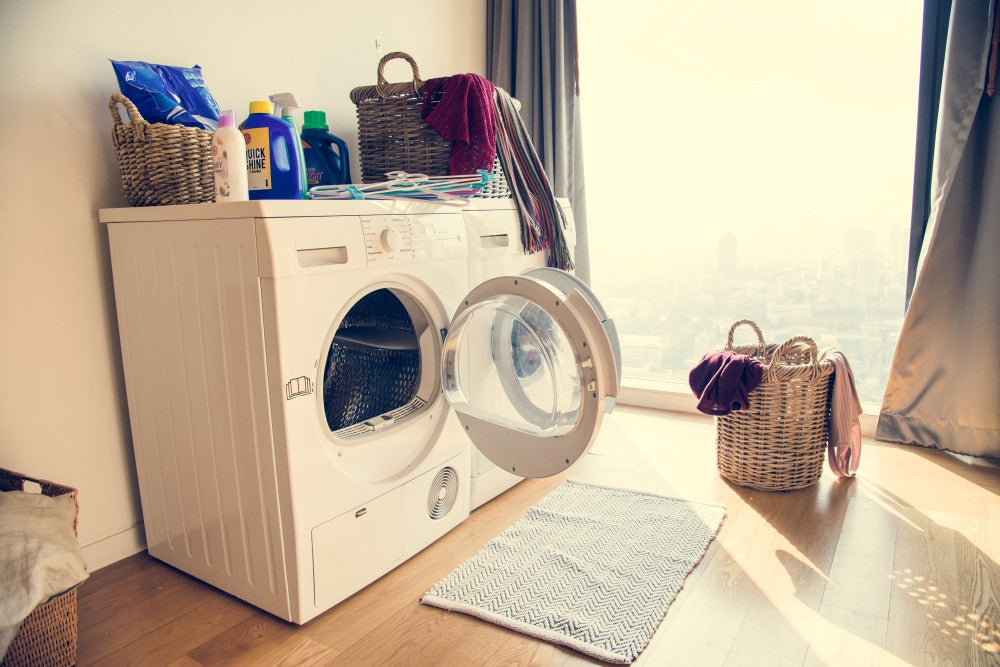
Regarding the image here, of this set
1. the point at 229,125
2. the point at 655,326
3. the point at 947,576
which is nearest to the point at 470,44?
the point at 655,326

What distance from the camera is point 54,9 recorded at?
1423 mm

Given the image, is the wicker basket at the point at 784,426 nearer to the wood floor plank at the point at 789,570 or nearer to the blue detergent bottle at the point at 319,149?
the wood floor plank at the point at 789,570

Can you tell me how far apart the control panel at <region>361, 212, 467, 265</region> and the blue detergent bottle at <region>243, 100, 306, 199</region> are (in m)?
0.22

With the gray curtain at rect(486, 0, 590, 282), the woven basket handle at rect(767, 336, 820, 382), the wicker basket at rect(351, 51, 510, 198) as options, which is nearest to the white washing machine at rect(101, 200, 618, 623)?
the wicker basket at rect(351, 51, 510, 198)

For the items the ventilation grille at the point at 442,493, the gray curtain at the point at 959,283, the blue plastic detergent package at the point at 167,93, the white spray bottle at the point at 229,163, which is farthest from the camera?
the gray curtain at the point at 959,283

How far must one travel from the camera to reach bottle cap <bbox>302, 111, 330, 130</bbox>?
1.87 metres

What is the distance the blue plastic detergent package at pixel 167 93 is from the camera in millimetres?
1470

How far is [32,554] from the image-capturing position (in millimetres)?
1135

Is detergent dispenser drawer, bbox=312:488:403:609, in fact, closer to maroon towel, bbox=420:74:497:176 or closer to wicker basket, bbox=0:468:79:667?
wicker basket, bbox=0:468:79:667

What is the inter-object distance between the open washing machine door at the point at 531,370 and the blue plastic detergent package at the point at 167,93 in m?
0.75

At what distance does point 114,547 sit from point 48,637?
434 mm

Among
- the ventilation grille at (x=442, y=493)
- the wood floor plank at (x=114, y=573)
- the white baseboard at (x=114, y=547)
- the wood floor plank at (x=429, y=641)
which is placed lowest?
the wood floor plank at (x=429, y=641)

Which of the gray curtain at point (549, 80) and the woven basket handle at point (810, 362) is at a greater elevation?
the gray curtain at point (549, 80)

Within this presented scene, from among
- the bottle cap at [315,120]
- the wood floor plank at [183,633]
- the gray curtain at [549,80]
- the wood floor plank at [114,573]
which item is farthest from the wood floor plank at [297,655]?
the gray curtain at [549,80]
